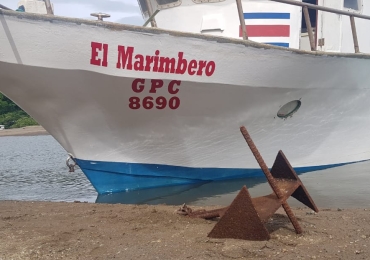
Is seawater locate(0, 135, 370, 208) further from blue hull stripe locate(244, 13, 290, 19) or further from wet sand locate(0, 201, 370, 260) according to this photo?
blue hull stripe locate(244, 13, 290, 19)

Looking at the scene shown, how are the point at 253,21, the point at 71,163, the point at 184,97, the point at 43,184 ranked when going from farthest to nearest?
the point at 43,184, the point at 253,21, the point at 71,163, the point at 184,97

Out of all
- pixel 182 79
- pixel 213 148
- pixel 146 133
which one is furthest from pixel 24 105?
pixel 213 148

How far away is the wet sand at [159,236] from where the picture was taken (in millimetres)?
3482

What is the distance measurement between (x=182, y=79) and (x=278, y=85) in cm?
150

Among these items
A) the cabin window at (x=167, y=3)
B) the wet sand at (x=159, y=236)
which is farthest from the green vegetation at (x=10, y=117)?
the wet sand at (x=159, y=236)

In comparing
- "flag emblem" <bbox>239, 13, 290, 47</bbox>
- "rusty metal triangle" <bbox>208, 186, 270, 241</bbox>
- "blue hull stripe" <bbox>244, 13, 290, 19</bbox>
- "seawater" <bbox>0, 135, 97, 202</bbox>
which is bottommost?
A: "seawater" <bbox>0, 135, 97, 202</bbox>

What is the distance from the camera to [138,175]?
6430 mm

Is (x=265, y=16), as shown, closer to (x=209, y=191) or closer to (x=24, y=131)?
(x=209, y=191)

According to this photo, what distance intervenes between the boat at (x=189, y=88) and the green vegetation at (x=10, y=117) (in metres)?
36.2

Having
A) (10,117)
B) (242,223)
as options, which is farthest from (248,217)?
(10,117)

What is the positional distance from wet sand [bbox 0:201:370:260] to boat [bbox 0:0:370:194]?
123 centimetres

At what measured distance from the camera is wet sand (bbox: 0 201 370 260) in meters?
3.48

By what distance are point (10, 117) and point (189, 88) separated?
3933cm

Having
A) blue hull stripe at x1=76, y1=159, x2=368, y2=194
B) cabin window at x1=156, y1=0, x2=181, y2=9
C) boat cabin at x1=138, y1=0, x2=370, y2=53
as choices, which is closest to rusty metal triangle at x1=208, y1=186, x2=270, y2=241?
blue hull stripe at x1=76, y1=159, x2=368, y2=194
